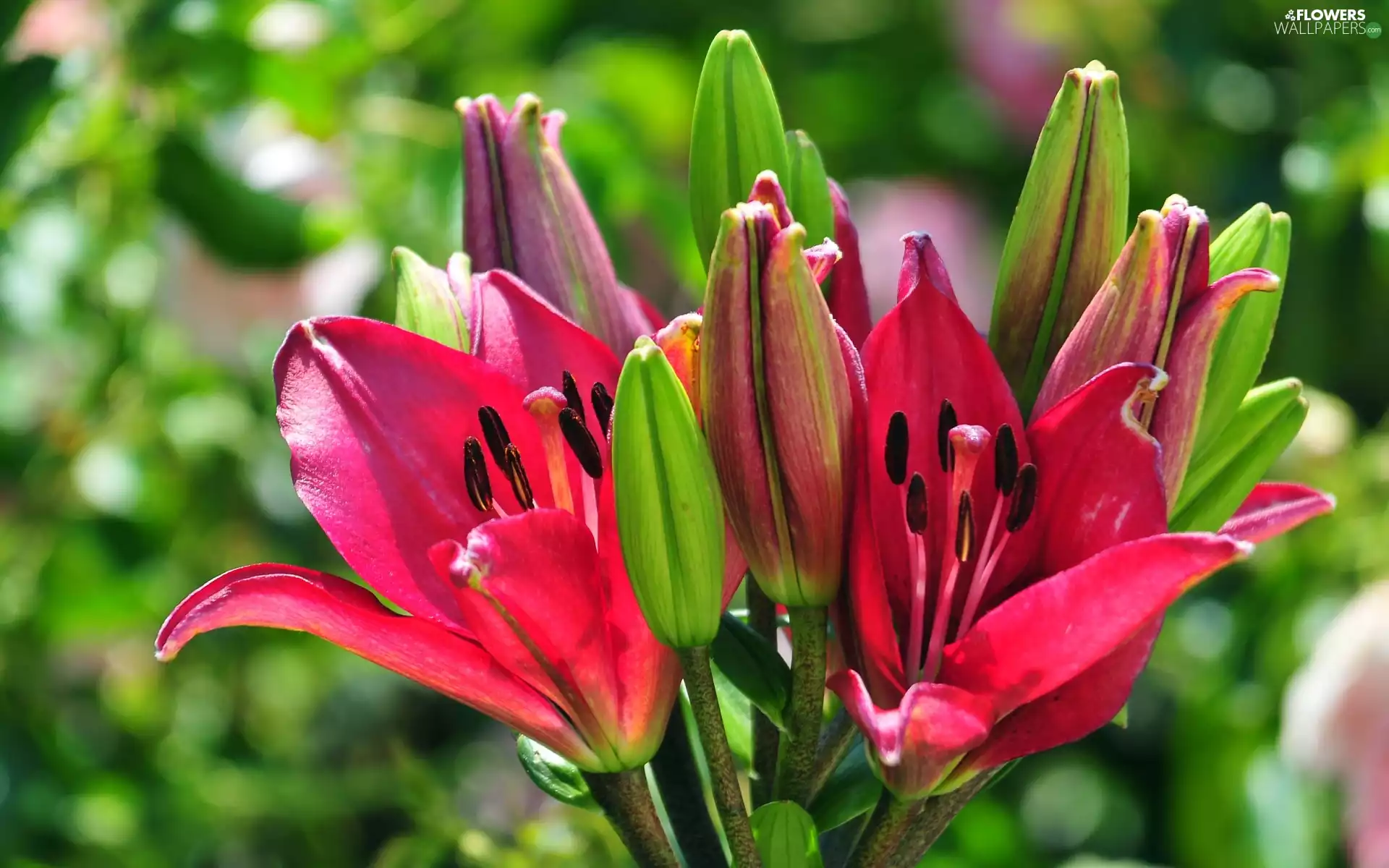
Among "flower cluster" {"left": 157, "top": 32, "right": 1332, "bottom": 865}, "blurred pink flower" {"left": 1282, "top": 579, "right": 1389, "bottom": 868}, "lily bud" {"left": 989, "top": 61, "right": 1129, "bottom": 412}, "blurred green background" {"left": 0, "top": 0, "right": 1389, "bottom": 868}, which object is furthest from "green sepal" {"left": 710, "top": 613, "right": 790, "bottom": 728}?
"blurred pink flower" {"left": 1282, "top": 579, "right": 1389, "bottom": 868}

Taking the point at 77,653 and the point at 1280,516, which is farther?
the point at 77,653

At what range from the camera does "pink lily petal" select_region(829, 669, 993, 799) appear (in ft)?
1.06

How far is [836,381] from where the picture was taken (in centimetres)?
35

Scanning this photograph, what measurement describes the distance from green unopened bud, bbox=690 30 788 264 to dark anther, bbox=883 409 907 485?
91 millimetres

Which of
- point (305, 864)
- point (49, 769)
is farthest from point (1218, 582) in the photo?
point (49, 769)

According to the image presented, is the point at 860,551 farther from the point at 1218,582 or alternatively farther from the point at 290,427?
the point at 1218,582

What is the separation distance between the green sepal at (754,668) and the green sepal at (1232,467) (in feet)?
0.36

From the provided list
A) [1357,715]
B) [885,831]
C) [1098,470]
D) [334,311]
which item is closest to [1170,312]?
[1098,470]

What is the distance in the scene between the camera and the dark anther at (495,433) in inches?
14.6

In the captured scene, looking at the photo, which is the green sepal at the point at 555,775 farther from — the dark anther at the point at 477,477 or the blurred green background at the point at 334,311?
the blurred green background at the point at 334,311

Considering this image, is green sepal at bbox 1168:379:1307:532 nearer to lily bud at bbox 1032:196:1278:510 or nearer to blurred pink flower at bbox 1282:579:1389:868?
lily bud at bbox 1032:196:1278:510

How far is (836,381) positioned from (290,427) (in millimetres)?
137

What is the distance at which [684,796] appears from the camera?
40 centimetres

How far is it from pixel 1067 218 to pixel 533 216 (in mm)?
147
